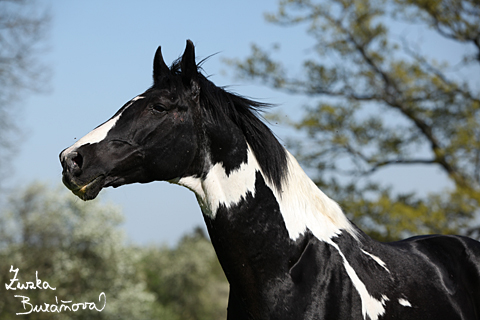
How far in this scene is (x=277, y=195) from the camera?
287cm

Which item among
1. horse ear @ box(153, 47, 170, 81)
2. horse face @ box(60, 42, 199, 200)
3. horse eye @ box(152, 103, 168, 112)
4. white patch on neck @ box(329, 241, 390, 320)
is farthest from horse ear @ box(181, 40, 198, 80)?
white patch on neck @ box(329, 241, 390, 320)

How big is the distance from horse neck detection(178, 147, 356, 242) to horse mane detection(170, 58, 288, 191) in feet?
0.14

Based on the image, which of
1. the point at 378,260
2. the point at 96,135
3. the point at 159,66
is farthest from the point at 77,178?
the point at 378,260

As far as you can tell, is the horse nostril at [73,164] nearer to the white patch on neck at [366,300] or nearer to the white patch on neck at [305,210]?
the white patch on neck at [305,210]

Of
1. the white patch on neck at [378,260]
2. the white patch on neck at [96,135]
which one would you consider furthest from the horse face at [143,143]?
the white patch on neck at [378,260]

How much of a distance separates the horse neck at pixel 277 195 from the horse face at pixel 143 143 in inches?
6.0

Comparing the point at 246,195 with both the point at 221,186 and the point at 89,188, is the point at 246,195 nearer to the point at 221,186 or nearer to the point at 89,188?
the point at 221,186

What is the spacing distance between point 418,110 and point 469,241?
10.5 meters

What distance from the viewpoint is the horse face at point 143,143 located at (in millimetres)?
2555

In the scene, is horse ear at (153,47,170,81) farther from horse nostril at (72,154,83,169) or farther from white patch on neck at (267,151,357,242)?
white patch on neck at (267,151,357,242)

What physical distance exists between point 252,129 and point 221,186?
0.41 meters

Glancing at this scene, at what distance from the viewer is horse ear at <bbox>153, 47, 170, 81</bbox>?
301cm

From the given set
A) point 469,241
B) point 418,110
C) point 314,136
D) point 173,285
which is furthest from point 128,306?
point 469,241

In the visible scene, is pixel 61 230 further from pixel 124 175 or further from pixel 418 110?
pixel 124 175
